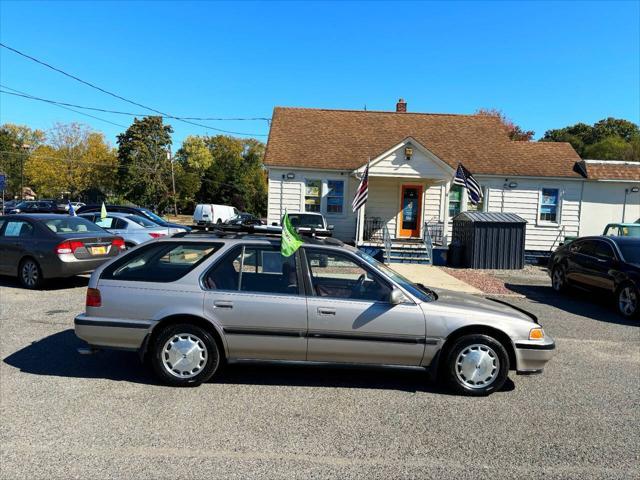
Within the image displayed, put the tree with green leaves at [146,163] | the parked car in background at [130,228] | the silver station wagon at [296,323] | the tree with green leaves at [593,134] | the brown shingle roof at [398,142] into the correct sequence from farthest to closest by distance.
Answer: the tree with green leaves at [146,163] → the tree with green leaves at [593,134] → the brown shingle roof at [398,142] → the parked car in background at [130,228] → the silver station wagon at [296,323]

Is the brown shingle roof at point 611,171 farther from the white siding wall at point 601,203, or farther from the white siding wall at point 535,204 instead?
the white siding wall at point 535,204

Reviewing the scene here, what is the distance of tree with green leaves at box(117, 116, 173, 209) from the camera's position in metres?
61.1

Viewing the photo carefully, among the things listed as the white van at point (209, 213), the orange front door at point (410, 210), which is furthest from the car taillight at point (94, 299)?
the white van at point (209, 213)

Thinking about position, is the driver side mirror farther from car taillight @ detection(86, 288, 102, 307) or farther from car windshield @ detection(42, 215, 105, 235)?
car windshield @ detection(42, 215, 105, 235)

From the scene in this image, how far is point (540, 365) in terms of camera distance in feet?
15.3

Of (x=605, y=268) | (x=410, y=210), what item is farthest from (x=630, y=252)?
(x=410, y=210)

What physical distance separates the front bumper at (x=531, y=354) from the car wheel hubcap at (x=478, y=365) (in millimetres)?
227

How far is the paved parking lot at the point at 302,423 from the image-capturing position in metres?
3.32

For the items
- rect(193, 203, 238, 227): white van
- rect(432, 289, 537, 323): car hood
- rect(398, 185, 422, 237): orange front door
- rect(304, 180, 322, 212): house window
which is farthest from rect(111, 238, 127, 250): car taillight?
rect(193, 203, 238, 227): white van

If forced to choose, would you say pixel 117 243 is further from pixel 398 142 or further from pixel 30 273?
pixel 398 142

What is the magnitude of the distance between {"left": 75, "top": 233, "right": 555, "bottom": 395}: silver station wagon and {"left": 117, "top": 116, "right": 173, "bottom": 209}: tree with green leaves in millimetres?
59772

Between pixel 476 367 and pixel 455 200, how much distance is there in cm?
1571

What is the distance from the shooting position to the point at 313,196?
18.9 meters

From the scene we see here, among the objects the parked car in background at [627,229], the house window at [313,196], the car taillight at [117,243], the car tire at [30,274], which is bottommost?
the car tire at [30,274]
